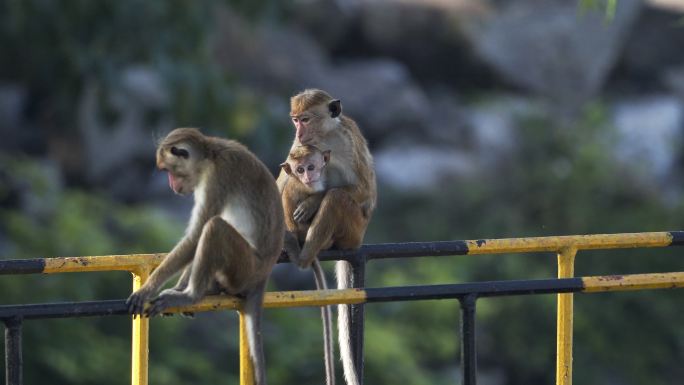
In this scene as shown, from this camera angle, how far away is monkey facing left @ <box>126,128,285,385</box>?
392cm

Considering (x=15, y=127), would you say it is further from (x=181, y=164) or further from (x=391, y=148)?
(x=181, y=164)

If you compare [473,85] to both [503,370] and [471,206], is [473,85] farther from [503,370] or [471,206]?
[503,370]

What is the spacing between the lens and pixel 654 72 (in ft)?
64.1

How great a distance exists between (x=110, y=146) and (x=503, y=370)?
4785 mm

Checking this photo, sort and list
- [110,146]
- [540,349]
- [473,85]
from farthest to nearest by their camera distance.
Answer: [473,85]
[110,146]
[540,349]

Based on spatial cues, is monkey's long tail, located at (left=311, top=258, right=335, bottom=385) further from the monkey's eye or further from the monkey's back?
the monkey's eye

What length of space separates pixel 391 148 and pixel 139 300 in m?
13.5

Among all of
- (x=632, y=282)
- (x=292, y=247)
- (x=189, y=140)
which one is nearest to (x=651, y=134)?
(x=292, y=247)

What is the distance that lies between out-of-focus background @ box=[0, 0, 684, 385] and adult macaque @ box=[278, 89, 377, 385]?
3.37 feet

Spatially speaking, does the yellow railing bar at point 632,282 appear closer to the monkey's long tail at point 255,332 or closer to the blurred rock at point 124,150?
the monkey's long tail at point 255,332

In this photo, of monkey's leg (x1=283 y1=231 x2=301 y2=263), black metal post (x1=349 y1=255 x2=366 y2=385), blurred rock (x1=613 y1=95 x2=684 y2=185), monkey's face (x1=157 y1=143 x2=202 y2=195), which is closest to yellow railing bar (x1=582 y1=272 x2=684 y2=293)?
black metal post (x1=349 y1=255 x2=366 y2=385)

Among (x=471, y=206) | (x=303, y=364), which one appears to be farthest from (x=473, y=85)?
(x=303, y=364)


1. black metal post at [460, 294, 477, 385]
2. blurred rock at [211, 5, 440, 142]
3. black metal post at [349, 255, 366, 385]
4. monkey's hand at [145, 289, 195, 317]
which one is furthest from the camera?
blurred rock at [211, 5, 440, 142]

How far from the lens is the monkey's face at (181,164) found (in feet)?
14.2
